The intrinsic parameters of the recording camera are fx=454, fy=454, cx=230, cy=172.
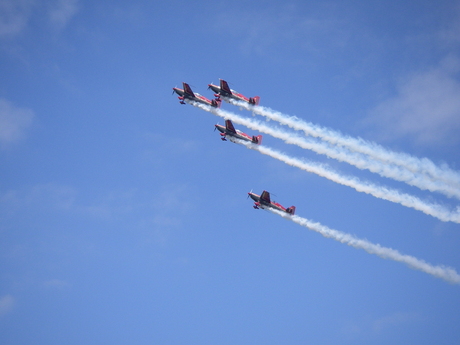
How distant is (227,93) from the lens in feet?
258

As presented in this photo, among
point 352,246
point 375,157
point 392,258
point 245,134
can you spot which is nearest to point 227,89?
point 245,134

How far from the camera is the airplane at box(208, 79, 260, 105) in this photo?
78.1 meters

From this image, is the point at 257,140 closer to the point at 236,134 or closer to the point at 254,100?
the point at 236,134

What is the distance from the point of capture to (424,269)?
6700 centimetres

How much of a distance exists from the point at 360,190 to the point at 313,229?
10108 millimetres

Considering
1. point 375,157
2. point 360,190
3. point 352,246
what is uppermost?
point 375,157

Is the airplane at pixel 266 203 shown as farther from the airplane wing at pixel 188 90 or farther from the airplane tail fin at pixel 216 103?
the airplane wing at pixel 188 90

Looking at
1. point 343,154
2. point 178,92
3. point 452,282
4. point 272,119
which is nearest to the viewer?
point 452,282

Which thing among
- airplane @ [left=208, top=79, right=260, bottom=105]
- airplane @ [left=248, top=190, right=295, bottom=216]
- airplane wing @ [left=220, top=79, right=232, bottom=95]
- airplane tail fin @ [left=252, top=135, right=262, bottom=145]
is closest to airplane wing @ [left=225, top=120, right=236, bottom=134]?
airplane tail fin @ [left=252, top=135, right=262, bottom=145]

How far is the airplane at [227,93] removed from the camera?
78125 mm

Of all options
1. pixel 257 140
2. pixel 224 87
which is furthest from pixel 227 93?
pixel 257 140

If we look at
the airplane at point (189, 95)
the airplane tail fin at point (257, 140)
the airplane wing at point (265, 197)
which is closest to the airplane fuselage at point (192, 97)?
the airplane at point (189, 95)

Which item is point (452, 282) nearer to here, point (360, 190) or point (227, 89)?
point (360, 190)

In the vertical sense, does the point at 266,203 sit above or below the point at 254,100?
below
